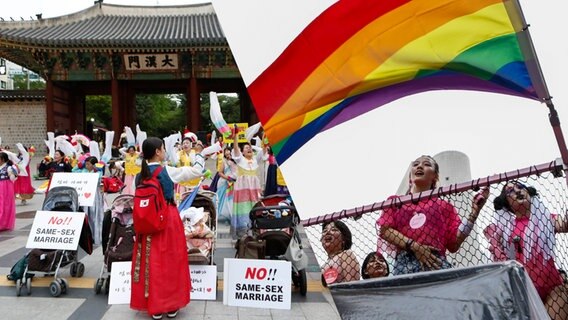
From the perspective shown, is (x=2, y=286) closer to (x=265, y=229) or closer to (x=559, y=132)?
(x=265, y=229)

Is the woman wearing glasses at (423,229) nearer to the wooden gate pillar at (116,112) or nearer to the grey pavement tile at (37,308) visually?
the grey pavement tile at (37,308)

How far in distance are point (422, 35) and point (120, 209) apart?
4174 millimetres

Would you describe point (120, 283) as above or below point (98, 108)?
below

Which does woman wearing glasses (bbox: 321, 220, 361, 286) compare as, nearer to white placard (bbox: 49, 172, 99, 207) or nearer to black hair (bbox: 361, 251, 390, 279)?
black hair (bbox: 361, 251, 390, 279)

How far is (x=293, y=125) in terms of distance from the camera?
169 cm

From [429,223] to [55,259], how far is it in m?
4.23

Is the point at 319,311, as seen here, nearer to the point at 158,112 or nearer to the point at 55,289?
the point at 55,289

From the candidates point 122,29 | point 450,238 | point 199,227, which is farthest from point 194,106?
point 450,238

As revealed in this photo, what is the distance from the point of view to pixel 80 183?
5531mm

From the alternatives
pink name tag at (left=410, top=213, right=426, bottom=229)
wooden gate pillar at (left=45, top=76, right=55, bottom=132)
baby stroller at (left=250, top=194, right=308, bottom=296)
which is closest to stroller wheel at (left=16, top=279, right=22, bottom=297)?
baby stroller at (left=250, top=194, right=308, bottom=296)

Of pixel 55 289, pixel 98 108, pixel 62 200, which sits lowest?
pixel 55 289

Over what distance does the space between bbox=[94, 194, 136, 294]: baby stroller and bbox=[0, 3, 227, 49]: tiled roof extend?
14520mm

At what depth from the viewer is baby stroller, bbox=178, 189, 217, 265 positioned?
4.48 metres

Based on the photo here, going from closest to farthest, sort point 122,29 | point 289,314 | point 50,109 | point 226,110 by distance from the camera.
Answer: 1. point 289,314
2. point 50,109
3. point 122,29
4. point 226,110
